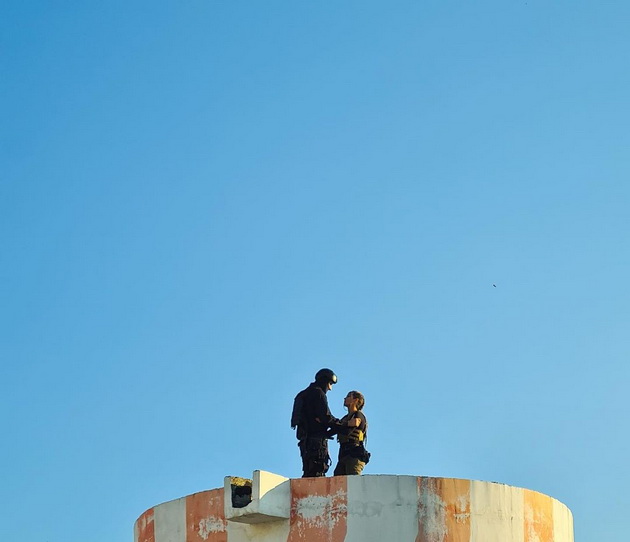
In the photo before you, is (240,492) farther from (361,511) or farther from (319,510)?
(361,511)

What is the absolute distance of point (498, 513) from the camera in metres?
22.4

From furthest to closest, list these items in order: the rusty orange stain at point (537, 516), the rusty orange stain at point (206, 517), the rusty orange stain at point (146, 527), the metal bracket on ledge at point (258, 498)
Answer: the rusty orange stain at point (146, 527) < the rusty orange stain at point (537, 516) < the rusty orange stain at point (206, 517) < the metal bracket on ledge at point (258, 498)

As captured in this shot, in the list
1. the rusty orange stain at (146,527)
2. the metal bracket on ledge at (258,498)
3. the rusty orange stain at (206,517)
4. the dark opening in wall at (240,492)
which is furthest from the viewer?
the rusty orange stain at (146,527)

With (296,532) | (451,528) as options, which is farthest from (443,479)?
(296,532)

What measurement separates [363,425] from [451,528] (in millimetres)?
3056

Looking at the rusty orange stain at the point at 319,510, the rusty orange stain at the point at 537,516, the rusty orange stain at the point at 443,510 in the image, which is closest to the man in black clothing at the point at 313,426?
the rusty orange stain at the point at 319,510

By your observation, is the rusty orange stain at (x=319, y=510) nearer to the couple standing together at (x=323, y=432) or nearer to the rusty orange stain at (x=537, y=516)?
the couple standing together at (x=323, y=432)

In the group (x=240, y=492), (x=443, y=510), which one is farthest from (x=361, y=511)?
(x=240, y=492)

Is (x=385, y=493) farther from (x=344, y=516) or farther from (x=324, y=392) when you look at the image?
(x=324, y=392)

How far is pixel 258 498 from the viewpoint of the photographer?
846 inches

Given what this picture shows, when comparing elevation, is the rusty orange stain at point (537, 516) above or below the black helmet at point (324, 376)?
below

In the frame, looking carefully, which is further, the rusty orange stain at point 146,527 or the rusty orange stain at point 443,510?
the rusty orange stain at point 146,527

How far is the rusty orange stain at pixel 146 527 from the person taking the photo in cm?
2377

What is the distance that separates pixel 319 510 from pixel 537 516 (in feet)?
12.7
